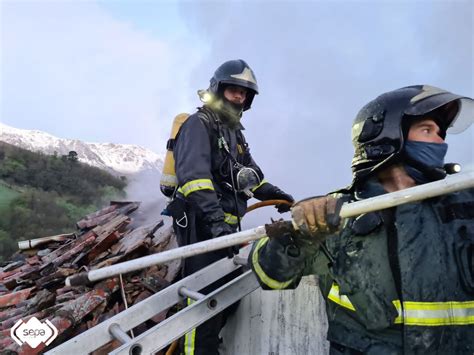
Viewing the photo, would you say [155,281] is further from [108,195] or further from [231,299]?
[108,195]

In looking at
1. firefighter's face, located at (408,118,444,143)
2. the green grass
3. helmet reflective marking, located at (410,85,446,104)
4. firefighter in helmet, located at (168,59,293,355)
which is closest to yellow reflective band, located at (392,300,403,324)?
firefighter's face, located at (408,118,444,143)

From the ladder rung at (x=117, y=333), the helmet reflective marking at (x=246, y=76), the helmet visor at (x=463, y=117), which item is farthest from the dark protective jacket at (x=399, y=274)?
the helmet reflective marking at (x=246, y=76)

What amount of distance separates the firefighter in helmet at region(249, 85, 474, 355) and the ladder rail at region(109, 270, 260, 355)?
0.84 m

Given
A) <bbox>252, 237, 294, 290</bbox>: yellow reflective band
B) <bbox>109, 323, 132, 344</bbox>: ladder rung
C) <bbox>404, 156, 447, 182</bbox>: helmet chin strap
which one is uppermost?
<bbox>404, 156, 447, 182</bbox>: helmet chin strap

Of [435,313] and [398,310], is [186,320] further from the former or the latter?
[435,313]

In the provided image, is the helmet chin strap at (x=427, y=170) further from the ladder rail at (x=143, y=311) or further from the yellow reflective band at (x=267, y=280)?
the ladder rail at (x=143, y=311)

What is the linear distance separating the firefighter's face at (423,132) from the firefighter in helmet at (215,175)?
1715 millimetres

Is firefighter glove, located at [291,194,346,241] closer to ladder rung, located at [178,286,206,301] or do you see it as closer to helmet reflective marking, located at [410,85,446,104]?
helmet reflective marking, located at [410,85,446,104]

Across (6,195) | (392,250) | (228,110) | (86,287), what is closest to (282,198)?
(228,110)

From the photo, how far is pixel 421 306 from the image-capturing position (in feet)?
5.23

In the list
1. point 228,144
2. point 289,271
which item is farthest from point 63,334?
point 289,271

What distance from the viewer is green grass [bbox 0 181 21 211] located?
2370cm

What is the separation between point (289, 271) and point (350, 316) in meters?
0.34

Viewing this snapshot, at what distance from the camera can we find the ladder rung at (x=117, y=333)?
2.36 meters
